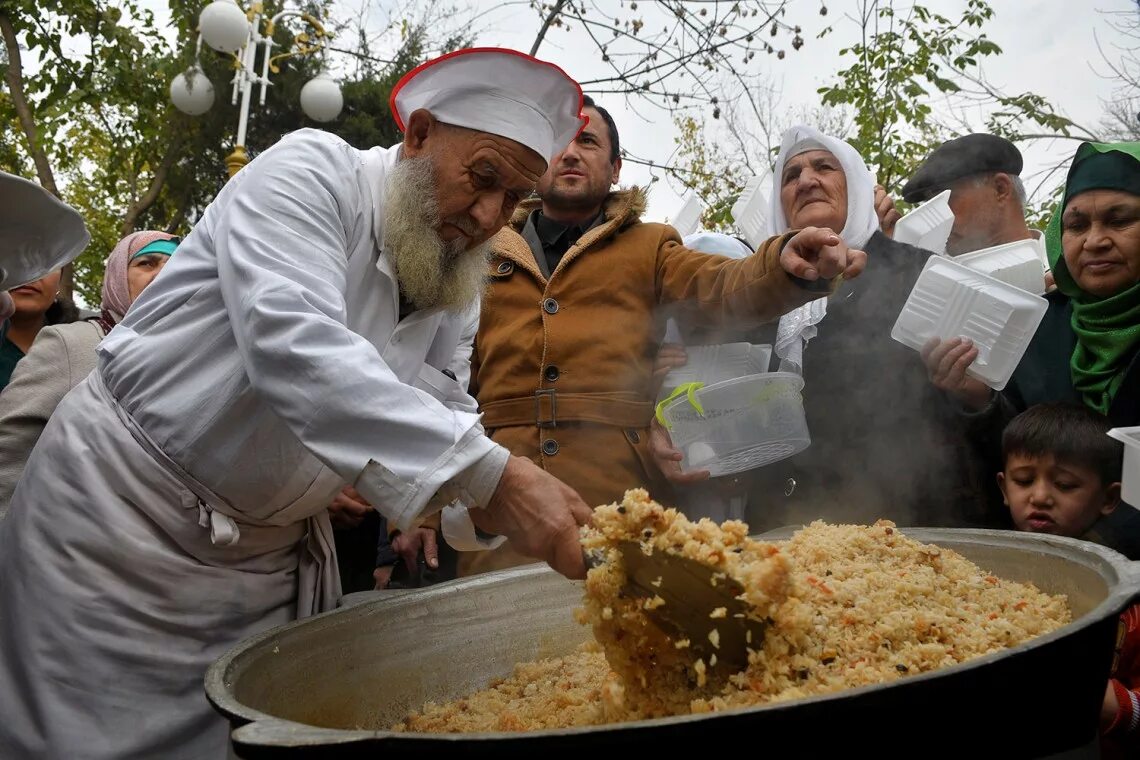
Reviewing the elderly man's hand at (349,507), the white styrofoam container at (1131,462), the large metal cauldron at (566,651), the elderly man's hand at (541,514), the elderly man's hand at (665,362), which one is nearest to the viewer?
the large metal cauldron at (566,651)

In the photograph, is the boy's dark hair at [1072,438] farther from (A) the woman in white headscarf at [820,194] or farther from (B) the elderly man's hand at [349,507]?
(B) the elderly man's hand at [349,507]

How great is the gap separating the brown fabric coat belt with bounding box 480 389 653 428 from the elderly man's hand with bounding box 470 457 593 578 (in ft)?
5.05

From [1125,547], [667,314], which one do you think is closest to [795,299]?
[667,314]

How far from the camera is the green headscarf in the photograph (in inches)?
114

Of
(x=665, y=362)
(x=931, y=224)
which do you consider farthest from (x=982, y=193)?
(x=665, y=362)

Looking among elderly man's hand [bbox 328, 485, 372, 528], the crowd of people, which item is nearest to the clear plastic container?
the crowd of people

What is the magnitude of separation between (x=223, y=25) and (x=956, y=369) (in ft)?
23.0

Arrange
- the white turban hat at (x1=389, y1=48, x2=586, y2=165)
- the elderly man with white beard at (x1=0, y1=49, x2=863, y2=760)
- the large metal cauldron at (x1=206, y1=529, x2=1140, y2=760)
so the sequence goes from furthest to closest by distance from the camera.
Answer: the white turban hat at (x1=389, y1=48, x2=586, y2=165), the elderly man with white beard at (x1=0, y1=49, x2=863, y2=760), the large metal cauldron at (x1=206, y1=529, x2=1140, y2=760)

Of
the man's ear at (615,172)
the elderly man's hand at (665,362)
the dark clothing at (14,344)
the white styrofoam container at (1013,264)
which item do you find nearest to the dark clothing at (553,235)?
the man's ear at (615,172)

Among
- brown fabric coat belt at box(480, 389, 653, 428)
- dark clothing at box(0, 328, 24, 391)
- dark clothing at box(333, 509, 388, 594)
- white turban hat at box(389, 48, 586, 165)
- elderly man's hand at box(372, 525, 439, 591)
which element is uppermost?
white turban hat at box(389, 48, 586, 165)

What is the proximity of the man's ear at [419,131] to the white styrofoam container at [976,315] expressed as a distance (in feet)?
5.69

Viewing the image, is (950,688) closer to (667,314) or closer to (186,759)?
(186,759)

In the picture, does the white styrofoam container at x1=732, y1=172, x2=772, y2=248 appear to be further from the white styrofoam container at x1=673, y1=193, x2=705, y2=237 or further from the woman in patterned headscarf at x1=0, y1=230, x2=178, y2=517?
the woman in patterned headscarf at x1=0, y1=230, x2=178, y2=517

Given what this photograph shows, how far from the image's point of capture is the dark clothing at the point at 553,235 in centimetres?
369
